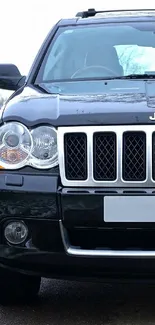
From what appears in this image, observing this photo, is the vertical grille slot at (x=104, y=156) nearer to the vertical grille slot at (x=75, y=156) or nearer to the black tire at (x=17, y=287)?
the vertical grille slot at (x=75, y=156)

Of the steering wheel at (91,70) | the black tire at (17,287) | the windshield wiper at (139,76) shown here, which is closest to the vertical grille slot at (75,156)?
the black tire at (17,287)

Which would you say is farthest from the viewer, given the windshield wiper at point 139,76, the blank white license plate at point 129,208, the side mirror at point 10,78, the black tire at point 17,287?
the side mirror at point 10,78

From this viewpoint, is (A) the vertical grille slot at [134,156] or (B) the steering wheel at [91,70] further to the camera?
(B) the steering wheel at [91,70]

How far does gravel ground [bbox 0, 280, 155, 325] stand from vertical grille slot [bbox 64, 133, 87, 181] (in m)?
1.03

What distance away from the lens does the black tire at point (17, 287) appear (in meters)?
3.57

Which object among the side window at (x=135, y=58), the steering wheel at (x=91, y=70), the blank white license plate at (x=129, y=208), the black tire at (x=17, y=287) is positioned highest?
the side window at (x=135, y=58)

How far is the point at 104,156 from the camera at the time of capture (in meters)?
2.98

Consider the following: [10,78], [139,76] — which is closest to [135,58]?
[139,76]

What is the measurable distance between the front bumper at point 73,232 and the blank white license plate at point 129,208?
0.08 ft

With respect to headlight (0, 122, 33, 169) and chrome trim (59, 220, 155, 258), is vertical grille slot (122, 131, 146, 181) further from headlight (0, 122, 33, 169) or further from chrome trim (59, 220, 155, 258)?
headlight (0, 122, 33, 169)

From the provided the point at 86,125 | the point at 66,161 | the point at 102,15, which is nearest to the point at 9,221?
the point at 66,161

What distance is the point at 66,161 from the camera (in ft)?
9.89

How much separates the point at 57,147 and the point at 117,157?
0.31 metres

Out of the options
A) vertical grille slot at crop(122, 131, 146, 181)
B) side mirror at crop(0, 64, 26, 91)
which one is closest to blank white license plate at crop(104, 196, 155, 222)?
vertical grille slot at crop(122, 131, 146, 181)
